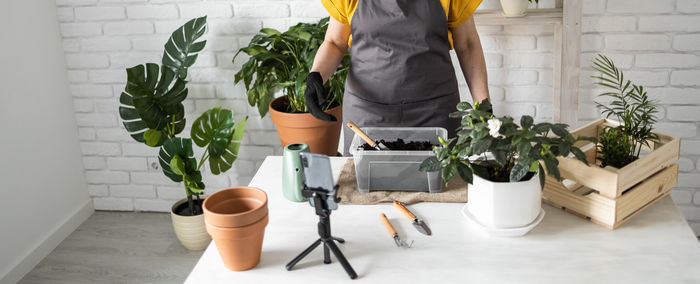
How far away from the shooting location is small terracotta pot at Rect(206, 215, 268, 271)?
108cm

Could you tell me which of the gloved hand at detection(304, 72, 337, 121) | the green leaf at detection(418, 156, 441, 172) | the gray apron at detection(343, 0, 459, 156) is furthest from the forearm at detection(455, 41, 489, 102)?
the green leaf at detection(418, 156, 441, 172)

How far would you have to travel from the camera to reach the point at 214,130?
2.67 m

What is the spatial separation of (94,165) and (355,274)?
8.73 feet

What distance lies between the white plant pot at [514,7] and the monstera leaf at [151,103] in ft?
5.06

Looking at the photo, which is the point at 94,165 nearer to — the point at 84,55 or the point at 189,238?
the point at 84,55

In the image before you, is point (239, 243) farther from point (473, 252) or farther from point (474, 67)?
point (474, 67)

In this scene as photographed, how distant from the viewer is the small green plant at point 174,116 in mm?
2629

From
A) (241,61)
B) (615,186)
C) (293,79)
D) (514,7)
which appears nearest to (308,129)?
(293,79)

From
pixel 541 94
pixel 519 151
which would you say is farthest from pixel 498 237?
pixel 541 94

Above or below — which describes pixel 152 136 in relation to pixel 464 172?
below

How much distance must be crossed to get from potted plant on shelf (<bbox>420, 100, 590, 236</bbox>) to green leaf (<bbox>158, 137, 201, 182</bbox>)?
65.8 inches

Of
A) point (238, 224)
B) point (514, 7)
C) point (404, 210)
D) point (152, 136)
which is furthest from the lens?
point (152, 136)

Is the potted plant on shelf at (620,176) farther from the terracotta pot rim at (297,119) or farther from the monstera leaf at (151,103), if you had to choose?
the monstera leaf at (151,103)

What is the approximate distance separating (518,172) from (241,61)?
80.9 inches
